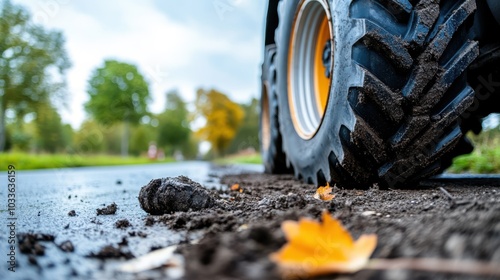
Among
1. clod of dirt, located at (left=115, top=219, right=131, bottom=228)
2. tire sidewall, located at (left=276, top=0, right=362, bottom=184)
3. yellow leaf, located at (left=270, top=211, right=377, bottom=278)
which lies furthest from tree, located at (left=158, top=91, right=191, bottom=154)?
yellow leaf, located at (left=270, top=211, right=377, bottom=278)

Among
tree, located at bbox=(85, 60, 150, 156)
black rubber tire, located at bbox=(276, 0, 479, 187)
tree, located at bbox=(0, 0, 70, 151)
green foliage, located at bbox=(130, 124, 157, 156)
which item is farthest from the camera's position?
green foliage, located at bbox=(130, 124, 157, 156)

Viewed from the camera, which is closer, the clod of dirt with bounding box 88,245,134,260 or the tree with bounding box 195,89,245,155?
the clod of dirt with bounding box 88,245,134,260

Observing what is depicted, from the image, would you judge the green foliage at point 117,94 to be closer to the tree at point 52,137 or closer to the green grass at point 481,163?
the tree at point 52,137

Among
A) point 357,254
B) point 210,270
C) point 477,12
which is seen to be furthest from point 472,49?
point 210,270

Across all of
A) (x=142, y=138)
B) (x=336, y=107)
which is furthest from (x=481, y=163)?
(x=142, y=138)

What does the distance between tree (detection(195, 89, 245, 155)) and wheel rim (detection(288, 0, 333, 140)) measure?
26.7m

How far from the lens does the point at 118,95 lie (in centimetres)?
2373

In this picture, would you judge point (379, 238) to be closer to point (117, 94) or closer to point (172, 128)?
point (117, 94)

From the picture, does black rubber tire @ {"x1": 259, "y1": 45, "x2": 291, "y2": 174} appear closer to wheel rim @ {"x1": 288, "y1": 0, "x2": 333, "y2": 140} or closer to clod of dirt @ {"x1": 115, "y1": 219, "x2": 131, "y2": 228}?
wheel rim @ {"x1": 288, "y1": 0, "x2": 333, "y2": 140}

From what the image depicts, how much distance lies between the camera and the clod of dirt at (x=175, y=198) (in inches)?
63.6

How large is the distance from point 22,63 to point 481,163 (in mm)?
14845

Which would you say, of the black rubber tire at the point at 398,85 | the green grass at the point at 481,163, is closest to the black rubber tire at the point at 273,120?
the black rubber tire at the point at 398,85

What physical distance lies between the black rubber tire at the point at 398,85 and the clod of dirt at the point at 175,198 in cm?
72

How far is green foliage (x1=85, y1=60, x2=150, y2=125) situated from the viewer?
2327cm
